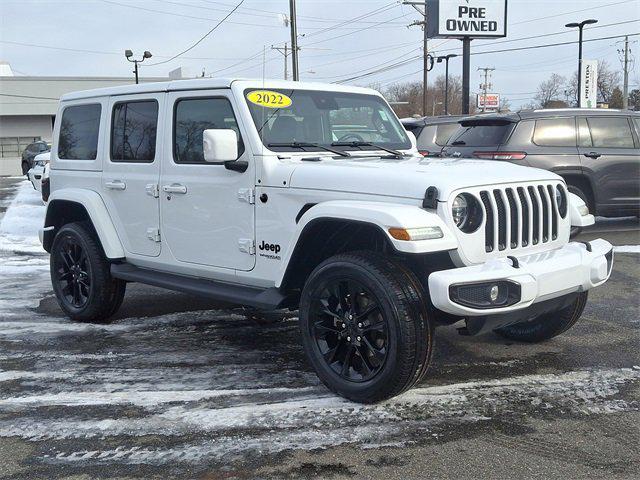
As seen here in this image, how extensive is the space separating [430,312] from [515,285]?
479mm

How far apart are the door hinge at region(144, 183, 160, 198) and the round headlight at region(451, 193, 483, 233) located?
245 centimetres

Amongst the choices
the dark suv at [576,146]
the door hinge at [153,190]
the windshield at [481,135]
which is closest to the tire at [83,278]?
the door hinge at [153,190]

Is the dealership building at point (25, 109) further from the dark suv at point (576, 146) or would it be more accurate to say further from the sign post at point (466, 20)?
the dark suv at point (576, 146)

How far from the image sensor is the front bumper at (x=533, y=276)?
3.60 m

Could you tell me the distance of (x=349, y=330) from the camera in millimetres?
4078

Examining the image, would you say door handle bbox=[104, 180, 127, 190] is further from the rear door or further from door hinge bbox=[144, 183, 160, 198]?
the rear door

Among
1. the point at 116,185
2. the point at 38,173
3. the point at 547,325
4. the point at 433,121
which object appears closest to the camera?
the point at 547,325

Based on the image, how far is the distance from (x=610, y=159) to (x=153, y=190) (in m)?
7.13

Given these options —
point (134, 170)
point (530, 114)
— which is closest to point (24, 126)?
point (530, 114)

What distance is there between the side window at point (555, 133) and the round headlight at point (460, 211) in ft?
20.2

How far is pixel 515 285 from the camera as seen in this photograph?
370 centimetres

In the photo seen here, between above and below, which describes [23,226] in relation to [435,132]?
below

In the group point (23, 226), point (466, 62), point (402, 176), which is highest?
point (466, 62)

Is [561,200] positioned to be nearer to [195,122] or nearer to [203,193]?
[203,193]
